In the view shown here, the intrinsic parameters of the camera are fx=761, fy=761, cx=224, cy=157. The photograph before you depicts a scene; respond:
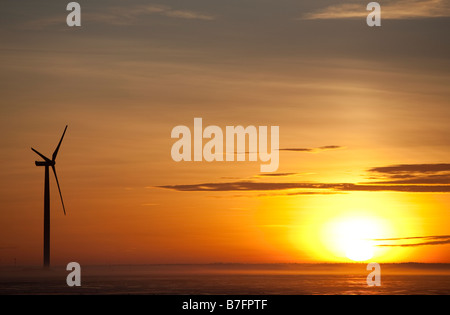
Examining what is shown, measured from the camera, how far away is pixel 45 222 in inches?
5374
